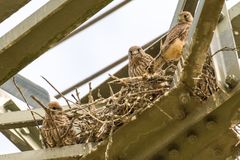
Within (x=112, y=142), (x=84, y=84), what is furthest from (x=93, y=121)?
(x=84, y=84)

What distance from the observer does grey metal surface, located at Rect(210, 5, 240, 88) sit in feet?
14.7

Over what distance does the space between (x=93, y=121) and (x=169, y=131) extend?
0.98 meters

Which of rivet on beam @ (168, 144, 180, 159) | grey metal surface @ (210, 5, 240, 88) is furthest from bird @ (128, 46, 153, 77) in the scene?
rivet on beam @ (168, 144, 180, 159)

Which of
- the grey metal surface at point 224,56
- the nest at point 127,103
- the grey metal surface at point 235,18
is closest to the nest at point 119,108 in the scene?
the nest at point 127,103

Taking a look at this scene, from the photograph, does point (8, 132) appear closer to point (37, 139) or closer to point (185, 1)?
point (37, 139)

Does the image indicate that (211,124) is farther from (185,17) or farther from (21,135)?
(21,135)

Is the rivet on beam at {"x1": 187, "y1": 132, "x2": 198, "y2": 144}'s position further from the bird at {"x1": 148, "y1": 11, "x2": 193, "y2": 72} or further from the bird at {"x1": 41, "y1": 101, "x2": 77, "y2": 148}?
the bird at {"x1": 148, "y1": 11, "x2": 193, "y2": 72}

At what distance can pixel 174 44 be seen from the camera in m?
6.04

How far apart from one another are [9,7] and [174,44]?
2276 mm

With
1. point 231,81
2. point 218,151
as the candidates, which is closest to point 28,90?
point 218,151

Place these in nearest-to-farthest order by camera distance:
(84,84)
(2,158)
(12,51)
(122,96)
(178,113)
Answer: (12,51), (178,113), (2,158), (122,96), (84,84)

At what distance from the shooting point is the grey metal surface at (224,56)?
449 centimetres

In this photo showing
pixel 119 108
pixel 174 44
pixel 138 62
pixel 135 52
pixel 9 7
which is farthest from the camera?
A: pixel 135 52

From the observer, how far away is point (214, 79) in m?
4.67
